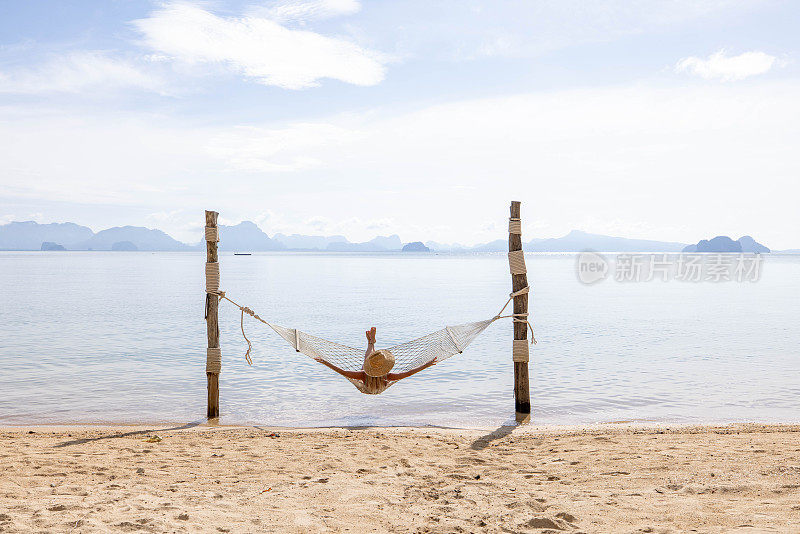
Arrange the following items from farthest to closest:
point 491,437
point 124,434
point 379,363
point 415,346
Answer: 1. point 415,346
2. point 379,363
3. point 124,434
4. point 491,437

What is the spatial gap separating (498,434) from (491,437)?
199 millimetres

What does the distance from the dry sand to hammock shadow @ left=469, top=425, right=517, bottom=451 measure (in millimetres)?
20

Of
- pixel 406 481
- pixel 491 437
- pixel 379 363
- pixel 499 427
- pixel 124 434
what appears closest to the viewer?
pixel 406 481

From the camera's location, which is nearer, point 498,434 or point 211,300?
point 498,434

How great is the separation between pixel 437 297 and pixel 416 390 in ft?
65.8

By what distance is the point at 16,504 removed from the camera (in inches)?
139

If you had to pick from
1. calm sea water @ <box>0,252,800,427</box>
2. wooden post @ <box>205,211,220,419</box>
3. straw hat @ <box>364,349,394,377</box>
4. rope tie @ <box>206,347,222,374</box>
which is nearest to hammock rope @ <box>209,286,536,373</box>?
wooden post @ <box>205,211,220,419</box>

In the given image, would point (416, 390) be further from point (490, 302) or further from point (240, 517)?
point (490, 302)

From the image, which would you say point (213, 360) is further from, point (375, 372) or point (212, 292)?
point (375, 372)

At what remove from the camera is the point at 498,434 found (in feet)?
19.9

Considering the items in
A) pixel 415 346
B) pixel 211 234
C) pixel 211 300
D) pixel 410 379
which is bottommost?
pixel 410 379

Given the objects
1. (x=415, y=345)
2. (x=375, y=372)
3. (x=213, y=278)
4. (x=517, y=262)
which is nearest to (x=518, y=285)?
(x=517, y=262)

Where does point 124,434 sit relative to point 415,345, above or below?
below

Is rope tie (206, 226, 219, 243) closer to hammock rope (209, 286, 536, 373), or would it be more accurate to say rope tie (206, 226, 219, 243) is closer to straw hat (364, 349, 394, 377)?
hammock rope (209, 286, 536, 373)
